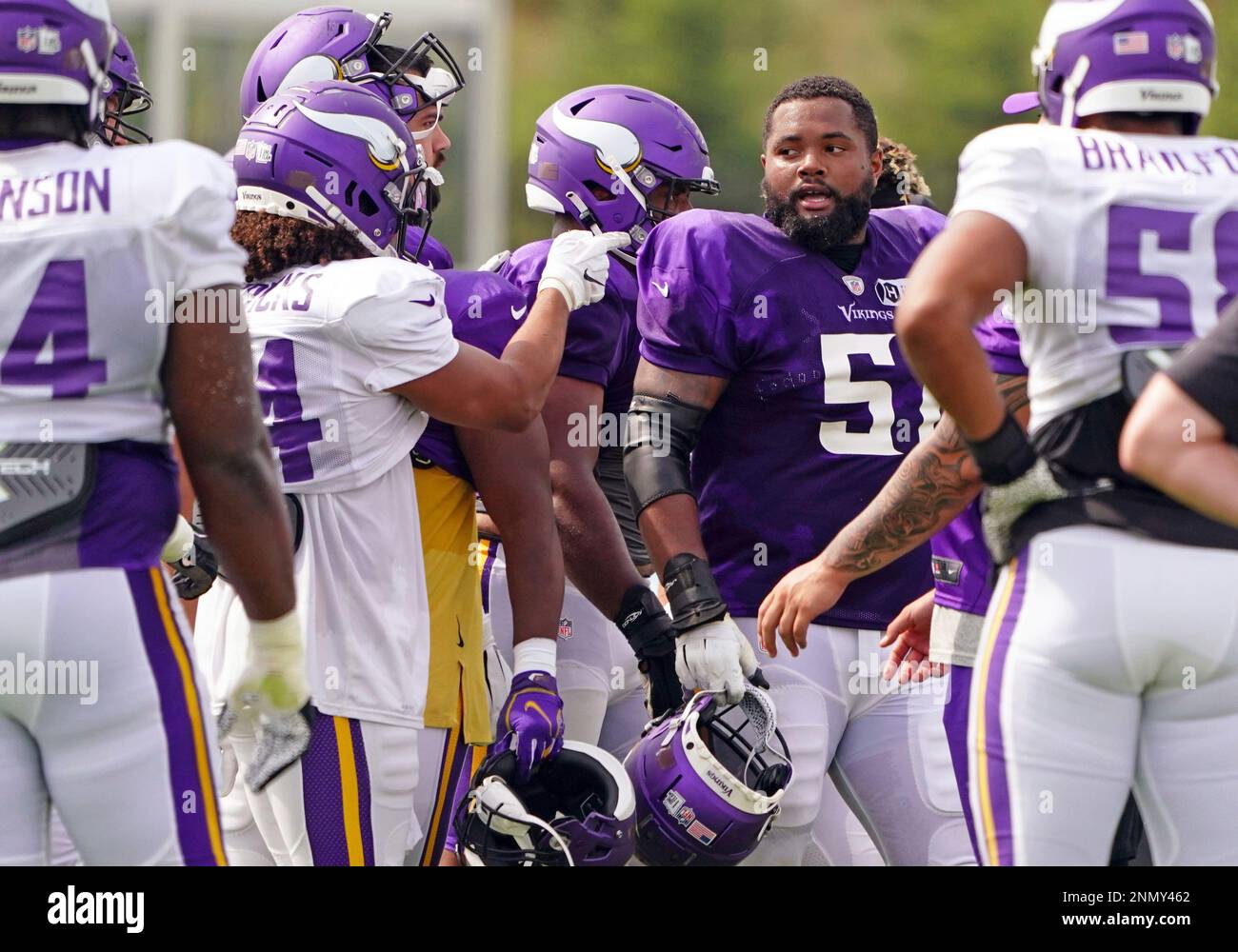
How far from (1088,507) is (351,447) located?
137cm

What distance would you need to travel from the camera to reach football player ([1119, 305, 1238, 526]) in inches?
98.2

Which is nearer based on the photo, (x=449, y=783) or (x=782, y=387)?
(x=449, y=783)

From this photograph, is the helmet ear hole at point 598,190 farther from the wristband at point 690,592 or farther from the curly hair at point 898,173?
the wristband at point 690,592

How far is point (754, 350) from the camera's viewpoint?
402 cm

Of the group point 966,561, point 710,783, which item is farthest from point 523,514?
point 966,561

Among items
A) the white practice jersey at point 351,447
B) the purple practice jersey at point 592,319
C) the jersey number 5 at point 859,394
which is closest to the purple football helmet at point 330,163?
the white practice jersey at point 351,447

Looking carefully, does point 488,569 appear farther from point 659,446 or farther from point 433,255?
point 433,255

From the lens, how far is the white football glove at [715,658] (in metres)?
3.76

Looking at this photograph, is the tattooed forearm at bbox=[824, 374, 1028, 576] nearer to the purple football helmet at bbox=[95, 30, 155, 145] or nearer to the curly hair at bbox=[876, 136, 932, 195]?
the curly hair at bbox=[876, 136, 932, 195]

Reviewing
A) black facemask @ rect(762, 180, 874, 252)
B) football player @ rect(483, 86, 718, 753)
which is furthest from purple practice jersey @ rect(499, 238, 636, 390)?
black facemask @ rect(762, 180, 874, 252)

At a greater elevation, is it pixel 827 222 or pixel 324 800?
pixel 827 222

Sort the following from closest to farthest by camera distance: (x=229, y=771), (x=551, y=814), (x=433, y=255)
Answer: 1. (x=229, y=771)
2. (x=551, y=814)
3. (x=433, y=255)

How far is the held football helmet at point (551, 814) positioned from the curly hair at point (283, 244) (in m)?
1.03

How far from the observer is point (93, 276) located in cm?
257
